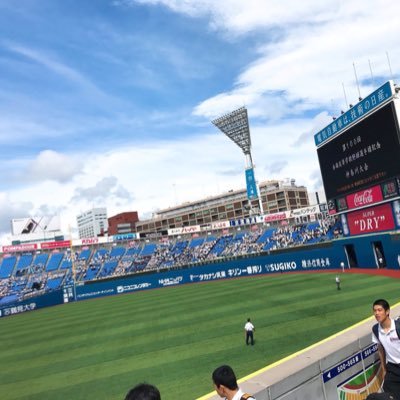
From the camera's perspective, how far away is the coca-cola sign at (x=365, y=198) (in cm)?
2991

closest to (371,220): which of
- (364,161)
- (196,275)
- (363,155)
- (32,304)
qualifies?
(364,161)

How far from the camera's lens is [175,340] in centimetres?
1842

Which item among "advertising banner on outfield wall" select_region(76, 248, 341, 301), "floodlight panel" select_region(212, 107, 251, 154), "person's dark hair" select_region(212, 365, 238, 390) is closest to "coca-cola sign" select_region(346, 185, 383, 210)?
"advertising banner on outfield wall" select_region(76, 248, 341, 301)

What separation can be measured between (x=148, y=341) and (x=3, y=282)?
1748 inches

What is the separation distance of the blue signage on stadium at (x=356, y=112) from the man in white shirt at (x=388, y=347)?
2489cm

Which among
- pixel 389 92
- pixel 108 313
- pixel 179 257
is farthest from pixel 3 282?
pixel 389 92

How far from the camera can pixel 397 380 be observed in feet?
18.6

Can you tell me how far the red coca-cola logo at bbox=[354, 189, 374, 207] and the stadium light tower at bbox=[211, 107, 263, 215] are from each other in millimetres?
35801

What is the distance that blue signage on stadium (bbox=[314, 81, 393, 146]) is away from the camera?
88.5 feet

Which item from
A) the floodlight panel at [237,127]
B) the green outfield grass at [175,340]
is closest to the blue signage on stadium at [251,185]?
the floodlight panel at [237,127]

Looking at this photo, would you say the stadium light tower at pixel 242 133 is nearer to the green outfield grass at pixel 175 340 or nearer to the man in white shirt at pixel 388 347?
the green outfield grass at pixel 175 340

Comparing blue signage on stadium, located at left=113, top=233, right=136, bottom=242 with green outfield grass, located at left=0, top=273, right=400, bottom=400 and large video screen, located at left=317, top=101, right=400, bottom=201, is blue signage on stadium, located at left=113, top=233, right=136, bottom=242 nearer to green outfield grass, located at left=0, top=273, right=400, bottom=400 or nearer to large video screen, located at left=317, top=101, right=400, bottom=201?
green outfield grass, located at left=0, top=273, right=400, bottom=400

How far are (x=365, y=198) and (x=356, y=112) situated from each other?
7.06m

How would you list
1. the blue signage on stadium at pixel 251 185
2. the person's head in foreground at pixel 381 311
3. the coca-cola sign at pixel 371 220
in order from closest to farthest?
the person's head in foreground at pixel 381 311, the coca-cola sign at pixel 371 220, the blue signage on stadium at pixel 251 185
